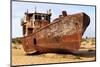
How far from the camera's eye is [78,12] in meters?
2.59

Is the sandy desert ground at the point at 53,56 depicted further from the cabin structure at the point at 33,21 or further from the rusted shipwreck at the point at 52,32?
the cabin structure at the point at 33,21

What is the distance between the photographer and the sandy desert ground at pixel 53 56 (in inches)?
90.6

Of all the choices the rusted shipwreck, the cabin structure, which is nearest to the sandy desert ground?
the rusted shipwreck

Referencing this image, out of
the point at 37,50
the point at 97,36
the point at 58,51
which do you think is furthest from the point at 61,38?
the point at 97,36

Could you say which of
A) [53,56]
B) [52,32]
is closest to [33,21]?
[52,32]

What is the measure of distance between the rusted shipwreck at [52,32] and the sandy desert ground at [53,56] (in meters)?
0.06

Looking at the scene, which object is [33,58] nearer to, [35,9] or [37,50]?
[37,50]

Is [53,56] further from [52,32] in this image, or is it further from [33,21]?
[33,21]

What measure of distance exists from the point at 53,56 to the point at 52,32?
→ 0.28m

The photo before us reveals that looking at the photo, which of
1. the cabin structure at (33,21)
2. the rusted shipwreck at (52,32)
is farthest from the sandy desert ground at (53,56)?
the cabin structure at (33,21)

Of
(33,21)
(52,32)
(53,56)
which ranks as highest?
(33,21)

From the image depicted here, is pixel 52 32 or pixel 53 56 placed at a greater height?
pixel 52 32

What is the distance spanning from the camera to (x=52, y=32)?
8.11 ft

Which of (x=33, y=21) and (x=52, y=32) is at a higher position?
(x=33, y=21)
